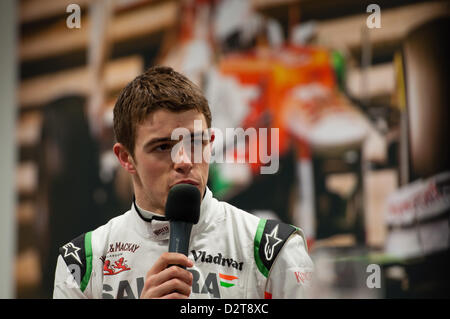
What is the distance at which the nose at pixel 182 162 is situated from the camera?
94 cm

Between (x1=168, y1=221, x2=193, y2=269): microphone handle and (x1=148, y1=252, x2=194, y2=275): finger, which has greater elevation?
(x1=168, y1=221, x2=193, y2=269): microphone handle

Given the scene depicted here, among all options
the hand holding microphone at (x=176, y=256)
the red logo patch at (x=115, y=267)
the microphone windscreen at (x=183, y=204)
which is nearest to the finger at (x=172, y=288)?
the hand holding microphone at (x=176, y=256)

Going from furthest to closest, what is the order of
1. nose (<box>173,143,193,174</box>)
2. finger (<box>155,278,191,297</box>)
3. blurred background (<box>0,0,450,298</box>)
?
blurred background (<box>0,0,450,298</box>), nose (<box>173,143,193,174</box>), finger (<box>155,278,191,297</box>)

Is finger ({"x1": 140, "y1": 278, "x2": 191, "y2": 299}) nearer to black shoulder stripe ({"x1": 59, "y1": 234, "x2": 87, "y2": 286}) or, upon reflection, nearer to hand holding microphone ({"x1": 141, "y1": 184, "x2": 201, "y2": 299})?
hand holding microphone ({"x1": 141, "y1": 184, "x2": 201, "y2": 299})

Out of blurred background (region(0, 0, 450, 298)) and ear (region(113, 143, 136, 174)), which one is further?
blurred background (region(0, 0, 450, 298))

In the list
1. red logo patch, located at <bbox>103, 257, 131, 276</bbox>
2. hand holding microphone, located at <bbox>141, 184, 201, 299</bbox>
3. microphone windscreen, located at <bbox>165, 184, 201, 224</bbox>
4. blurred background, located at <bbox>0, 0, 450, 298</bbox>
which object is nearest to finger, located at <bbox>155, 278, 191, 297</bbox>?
hand holding microphone, located at <bbox>141, 184, 201, 299</bbox>

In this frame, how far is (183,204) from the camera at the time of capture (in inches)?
34.7

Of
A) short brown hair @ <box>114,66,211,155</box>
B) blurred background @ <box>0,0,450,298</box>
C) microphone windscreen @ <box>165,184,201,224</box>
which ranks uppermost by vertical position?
blurred background @ <box>0,0,450,298</box>

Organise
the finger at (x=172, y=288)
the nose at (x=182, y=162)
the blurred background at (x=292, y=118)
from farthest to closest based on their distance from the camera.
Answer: the blurred background at (x=292, y=118) → the nose at (x=182, y=162) → the finger at (x=172, y=288)

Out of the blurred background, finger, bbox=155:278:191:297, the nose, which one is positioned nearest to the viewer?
finger, bbox=155:278:191:297

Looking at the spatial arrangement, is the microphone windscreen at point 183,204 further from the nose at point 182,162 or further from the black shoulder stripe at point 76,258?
the black shoulder stripe at point 76,258

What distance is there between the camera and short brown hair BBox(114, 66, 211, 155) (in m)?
0.97

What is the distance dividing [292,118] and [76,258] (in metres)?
1.62
